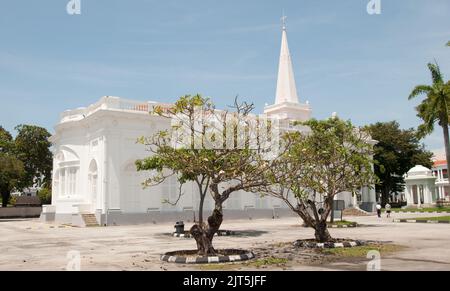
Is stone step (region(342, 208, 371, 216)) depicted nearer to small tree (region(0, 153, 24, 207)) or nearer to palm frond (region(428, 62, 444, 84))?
palm frond (region(428, 62, 444, 84))

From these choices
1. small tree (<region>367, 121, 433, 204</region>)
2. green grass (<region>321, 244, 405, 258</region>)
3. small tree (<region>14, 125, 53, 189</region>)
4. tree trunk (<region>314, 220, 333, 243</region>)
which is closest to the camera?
green grass (<region>321, 244, 405, 258</region>)

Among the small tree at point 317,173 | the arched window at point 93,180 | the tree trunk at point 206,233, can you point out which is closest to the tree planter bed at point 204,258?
the tree trunk at point 206,233

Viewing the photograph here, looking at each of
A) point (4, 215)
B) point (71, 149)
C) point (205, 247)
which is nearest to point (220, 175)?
point (205, 247)

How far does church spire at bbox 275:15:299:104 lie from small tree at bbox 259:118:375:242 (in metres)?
24.2

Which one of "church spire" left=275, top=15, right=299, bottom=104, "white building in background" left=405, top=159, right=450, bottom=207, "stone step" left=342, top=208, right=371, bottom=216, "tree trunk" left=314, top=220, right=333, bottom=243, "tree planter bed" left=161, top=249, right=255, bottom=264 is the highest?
"church spire" left=275, top=15, right=299, bottom=104

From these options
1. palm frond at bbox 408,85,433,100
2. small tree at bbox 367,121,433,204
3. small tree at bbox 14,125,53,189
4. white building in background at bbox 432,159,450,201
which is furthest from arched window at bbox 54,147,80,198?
white building in background at bbox 432,159,450,201

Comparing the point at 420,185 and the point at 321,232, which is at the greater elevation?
the point at 420,185

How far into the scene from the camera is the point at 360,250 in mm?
14992

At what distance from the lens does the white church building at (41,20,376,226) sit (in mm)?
32938

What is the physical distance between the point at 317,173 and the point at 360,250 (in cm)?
452

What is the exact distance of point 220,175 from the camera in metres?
13.5

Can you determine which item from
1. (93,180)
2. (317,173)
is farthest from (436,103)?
(93,180)

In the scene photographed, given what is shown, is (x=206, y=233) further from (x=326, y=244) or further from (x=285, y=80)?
(x=285, y=80)
